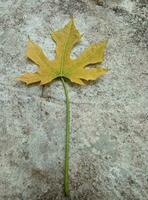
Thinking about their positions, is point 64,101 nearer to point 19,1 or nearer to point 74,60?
point 74,60

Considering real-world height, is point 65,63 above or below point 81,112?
above

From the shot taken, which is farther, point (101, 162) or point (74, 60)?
point (74, 60)

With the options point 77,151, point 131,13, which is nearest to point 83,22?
point 131,13

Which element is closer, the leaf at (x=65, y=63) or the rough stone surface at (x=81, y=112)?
the rough stone surface at (x=81, y=112)

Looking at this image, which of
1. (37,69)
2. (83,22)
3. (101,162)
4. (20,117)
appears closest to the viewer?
(101,162)

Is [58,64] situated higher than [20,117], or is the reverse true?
[58,64]
